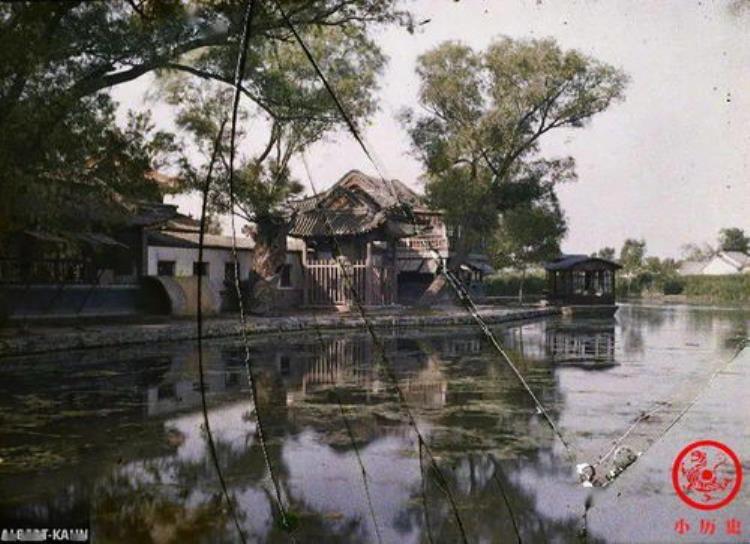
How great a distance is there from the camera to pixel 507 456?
604 cm

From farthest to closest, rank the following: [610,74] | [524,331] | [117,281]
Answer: [610,74] < [524,331] < [117,281]

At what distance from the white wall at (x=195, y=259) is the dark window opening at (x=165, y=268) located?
0.15 m

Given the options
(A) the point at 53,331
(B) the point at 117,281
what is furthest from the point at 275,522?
(B) the point at 117,281

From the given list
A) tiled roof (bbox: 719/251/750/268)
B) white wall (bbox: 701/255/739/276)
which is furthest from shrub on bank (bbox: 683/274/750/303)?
white wall (bbox: 701/255/739/276)

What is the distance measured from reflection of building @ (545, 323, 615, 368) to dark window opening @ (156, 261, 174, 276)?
1201 cm

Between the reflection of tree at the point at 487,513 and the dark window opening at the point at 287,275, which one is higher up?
the dark window opening at the point at 287,275

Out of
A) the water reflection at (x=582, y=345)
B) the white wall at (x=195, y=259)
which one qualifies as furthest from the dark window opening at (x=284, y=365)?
the white wall at (x=195, y=259)

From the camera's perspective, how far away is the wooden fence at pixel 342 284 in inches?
1101

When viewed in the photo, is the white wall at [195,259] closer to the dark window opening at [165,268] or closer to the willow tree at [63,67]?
the dark window opening at [165,268]

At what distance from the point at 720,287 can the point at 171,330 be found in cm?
5123

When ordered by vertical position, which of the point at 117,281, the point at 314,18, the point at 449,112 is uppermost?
the point at 449,112

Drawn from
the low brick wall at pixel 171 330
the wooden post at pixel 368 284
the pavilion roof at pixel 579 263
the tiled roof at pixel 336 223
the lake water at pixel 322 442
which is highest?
the tiled roof at pixel 336 223

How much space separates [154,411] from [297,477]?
3234mm

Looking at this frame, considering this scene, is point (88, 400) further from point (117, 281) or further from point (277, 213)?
point (277, 213)
